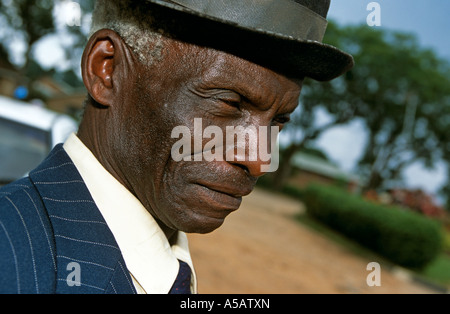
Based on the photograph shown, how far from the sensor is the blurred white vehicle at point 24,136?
13.6 ft

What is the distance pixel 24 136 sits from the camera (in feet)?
14.3

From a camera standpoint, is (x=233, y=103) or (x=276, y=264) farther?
(x=276, y=264)

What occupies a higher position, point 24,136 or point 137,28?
point 24,136

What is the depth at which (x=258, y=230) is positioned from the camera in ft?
43.1

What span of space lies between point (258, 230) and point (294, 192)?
22793 mm

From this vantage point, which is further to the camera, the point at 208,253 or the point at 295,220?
→ the point at 295,220

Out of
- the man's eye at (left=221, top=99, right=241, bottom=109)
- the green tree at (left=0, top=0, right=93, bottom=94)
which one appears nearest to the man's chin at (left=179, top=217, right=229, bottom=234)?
the man's eye at (left=221, top=99, right=241, bottom=109)

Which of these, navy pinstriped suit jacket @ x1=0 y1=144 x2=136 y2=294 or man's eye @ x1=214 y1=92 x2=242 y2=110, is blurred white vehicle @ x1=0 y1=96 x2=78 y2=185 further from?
man's eye @ x1=214 y1=92 x2=242 y2=110

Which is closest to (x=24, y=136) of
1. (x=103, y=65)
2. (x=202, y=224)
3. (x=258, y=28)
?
(x=103, y=65)

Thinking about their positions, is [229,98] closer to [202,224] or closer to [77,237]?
[202,224]

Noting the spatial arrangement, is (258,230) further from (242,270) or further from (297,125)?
(297,125)

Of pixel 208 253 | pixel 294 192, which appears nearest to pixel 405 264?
pixel 208 253

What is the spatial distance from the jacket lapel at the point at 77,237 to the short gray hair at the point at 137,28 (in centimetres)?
41

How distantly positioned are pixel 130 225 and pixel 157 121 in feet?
1.12
